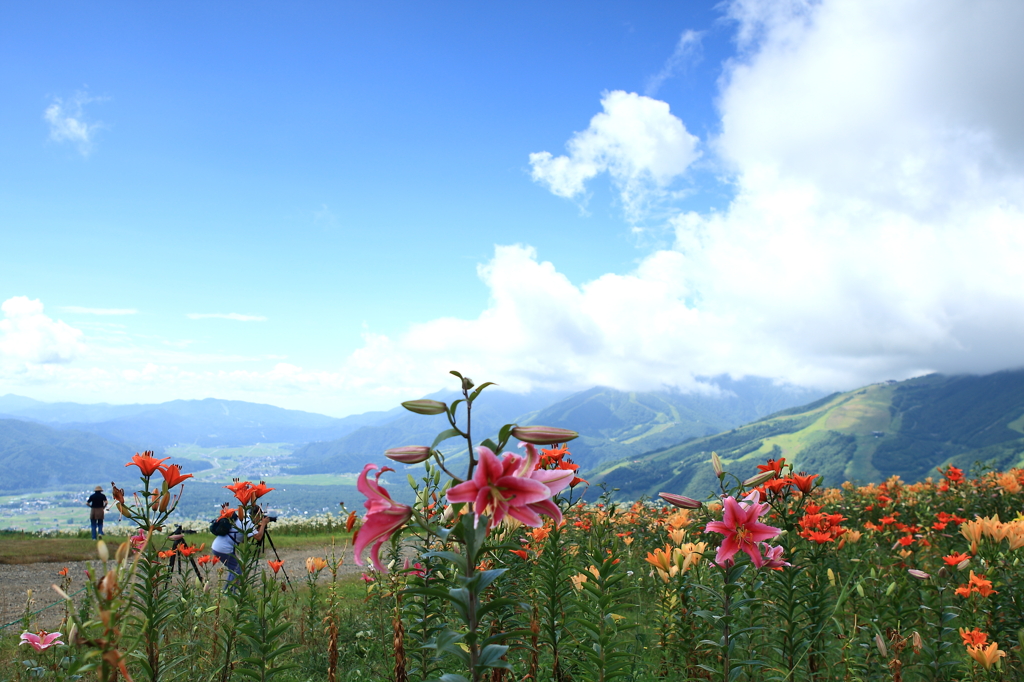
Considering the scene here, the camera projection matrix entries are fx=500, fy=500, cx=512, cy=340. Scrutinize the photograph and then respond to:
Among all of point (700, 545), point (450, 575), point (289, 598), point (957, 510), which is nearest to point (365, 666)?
point (450, 575)

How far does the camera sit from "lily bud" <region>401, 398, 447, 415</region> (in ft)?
4.93

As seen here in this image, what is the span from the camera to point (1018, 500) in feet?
23.6

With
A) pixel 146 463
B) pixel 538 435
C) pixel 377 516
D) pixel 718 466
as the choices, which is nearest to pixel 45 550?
pixel 146 463

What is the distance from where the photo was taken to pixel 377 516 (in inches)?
58.7

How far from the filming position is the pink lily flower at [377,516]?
4.83 feet

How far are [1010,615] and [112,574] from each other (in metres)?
5.76

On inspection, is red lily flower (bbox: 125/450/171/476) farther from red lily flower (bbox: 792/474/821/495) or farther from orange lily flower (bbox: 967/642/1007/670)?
orange lily flower (bbox: 967/642/1007/670)

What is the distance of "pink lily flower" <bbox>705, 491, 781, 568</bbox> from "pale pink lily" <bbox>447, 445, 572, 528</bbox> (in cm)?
121

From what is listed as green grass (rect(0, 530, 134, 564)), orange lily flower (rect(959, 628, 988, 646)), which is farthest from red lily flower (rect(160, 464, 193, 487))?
green grass (rect(0, 530, 134, 564))

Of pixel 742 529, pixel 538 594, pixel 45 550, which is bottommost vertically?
pixel 45 550

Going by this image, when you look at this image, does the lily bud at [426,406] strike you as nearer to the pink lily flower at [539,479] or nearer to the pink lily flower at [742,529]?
the pink lily flower at [539,479]

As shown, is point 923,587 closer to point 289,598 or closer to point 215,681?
point 215,681

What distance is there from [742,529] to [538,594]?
1720mm

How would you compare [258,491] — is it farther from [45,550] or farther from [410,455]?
[45,550]
